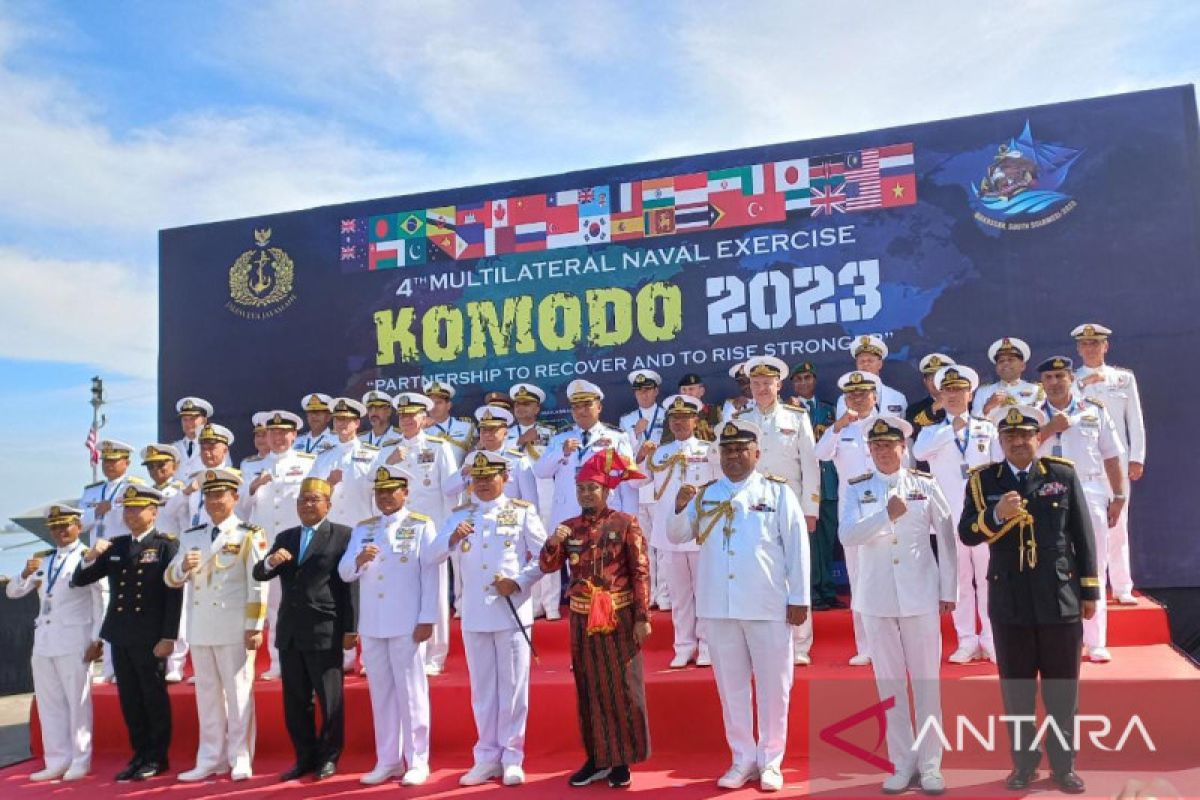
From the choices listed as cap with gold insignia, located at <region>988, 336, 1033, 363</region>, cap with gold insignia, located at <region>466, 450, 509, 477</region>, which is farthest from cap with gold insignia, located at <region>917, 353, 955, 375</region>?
cap with gold insignia, located at <region>466, 450, 509, 477</region>

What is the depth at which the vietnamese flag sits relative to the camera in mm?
8680

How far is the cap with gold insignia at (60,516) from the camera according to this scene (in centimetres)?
657

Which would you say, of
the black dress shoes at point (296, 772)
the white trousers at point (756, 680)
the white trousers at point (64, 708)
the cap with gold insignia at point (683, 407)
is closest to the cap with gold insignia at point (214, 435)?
the white trousers at point (64, 708)

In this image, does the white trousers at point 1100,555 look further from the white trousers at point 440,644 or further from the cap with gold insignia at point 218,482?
the cap with gold insignia at point 218,482

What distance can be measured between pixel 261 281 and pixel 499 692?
719cm

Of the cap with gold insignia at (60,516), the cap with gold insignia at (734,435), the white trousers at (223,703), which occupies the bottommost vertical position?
the white trousers at (223,703)

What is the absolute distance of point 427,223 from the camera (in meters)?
10.3

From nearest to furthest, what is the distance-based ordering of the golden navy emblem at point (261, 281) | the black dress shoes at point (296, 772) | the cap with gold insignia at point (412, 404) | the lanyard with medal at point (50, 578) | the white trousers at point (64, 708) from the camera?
1. the black dress shoes at point (296, 772)
2. the white trousers at point (64, 708)
3. the lanyard with medal at point (50, 578)
4. the cap with gold insignia at point (412, 404)
5. the golden navy emblem at point (261, 281)

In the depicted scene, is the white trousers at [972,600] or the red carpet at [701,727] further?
the white trousers at [972,600]

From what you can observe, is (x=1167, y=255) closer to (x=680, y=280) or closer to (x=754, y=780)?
(x=680, y=280)

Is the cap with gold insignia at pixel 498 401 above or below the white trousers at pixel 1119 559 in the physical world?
above

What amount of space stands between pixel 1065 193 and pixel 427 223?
612 centimetres

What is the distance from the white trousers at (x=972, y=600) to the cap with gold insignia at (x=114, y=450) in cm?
599

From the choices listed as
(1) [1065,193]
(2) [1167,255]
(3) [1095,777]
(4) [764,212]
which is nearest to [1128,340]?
(2) [1167,255]
